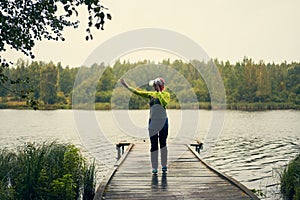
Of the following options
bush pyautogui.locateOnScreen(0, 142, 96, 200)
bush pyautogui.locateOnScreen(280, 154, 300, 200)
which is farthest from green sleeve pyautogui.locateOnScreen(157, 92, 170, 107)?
bush pyautogui.locateOnScreen(280, 154, 300, 200)

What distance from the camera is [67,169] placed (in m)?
7.48

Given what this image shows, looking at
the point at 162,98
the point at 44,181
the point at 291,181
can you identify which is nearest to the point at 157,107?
the point at 162,98

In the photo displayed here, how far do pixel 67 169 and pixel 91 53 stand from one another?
249cm

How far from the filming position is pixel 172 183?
7.21 metres

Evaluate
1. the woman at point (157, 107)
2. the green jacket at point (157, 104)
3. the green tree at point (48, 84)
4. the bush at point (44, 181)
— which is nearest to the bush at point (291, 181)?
the woman at point (157, 107)

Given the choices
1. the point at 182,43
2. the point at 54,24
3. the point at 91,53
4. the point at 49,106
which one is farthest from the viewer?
the point at 49,106

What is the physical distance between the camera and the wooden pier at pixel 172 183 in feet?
20.9

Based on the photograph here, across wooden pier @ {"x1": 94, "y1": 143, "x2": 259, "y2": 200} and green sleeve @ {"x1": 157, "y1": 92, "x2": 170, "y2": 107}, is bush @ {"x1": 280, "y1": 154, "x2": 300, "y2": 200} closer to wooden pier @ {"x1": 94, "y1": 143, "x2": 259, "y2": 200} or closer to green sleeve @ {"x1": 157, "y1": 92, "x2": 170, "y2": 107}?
wooden pier @ {"x1": 94, "y1": 143, "x2": 259, "y2": 200}

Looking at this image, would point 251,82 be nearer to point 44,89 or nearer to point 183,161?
point 44,89

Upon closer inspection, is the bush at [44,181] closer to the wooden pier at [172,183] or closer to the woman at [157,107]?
the wooden pier at [172,183]

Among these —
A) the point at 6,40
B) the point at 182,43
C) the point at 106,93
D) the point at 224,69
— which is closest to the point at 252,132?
the point at 106,93

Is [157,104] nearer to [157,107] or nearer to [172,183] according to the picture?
[157,107]

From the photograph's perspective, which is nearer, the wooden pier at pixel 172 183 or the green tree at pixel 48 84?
the wooden pier at pixel 172 183

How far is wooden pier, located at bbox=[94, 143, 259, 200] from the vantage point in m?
6.38
